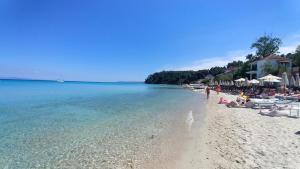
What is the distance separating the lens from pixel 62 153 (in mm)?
7094

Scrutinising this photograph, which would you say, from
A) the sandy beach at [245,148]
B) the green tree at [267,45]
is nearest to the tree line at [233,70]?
the green tree at [267,45]

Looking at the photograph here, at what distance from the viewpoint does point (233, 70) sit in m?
80.6

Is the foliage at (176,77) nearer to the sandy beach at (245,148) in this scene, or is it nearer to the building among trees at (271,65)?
the building among trees at (271,65)

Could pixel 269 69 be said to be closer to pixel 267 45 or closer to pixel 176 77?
pixel 267 45

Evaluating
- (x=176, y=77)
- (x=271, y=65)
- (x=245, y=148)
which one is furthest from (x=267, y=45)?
(x=176, y=77)

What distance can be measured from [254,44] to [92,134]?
58827 millimetres

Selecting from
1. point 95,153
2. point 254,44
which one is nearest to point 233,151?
point 95,153

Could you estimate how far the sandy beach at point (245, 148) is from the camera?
576 centimetres

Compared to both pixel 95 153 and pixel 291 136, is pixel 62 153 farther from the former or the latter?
pixel 291 136

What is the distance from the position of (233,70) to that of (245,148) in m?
77.7

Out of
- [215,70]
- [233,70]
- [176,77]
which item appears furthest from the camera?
[176,77]

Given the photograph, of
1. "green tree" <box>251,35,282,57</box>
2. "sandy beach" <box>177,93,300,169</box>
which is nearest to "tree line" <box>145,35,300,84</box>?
"green tree" <box>251,35,282,57</box>

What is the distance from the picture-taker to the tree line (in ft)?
183

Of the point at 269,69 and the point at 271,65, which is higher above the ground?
the point at 271,65
